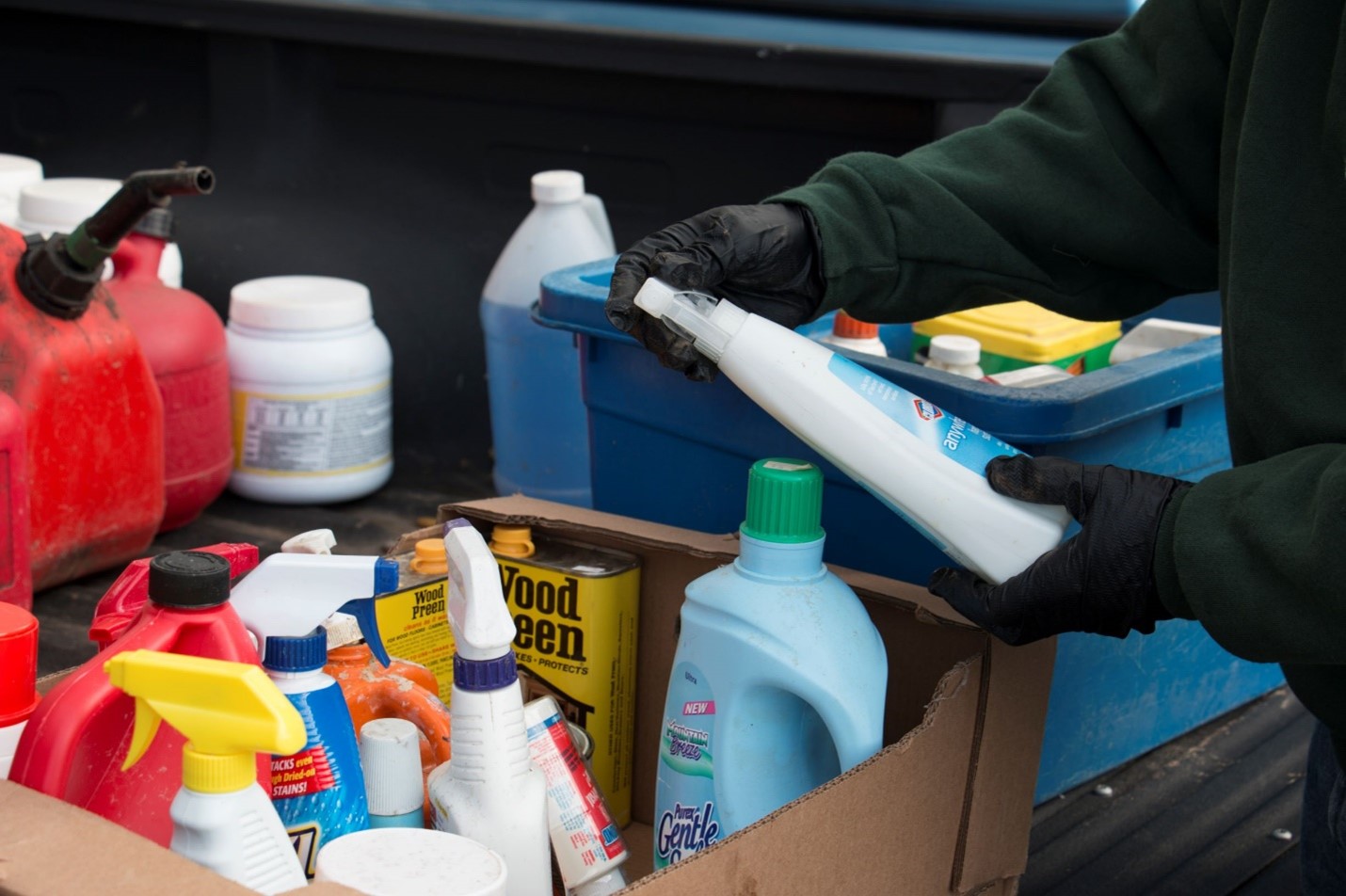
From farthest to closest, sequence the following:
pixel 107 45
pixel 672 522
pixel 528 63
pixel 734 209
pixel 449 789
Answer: pixel 107 45, pixel 528 63, pixel 672 522, pixel 734 209, pixel 449 789

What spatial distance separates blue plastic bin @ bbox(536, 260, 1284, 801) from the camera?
96 centimetres

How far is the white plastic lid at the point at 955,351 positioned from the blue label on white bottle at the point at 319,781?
0.61 meters

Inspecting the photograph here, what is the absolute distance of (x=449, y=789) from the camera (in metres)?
0.74

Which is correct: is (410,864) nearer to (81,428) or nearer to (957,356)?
(957,356)

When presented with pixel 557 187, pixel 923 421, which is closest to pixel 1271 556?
pixel 923 421

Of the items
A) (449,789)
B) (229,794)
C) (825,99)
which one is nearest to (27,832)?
(229,794)

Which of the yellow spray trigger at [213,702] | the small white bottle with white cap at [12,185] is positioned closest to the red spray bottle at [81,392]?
the small white bottle with white cap at [12,185]

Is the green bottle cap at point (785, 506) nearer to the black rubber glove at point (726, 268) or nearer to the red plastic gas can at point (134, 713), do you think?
the black rubber glove at point (726, 268)

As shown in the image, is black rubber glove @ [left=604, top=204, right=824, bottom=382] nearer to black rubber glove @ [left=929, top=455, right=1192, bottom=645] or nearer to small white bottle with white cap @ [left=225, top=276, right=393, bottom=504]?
black rubber glove @ [left=929, top=455, right=1192, bottom=645]

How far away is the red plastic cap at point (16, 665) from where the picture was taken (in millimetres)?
685

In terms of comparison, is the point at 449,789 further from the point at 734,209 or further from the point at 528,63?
the point at 528,63

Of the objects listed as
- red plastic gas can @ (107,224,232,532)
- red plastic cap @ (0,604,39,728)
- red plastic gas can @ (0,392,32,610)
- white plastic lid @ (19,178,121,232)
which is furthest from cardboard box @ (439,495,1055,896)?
white plastic lid @ (19,178,121,232)

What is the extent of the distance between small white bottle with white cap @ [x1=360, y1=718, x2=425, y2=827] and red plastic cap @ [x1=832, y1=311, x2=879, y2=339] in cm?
55

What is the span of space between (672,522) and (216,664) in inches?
23.9
